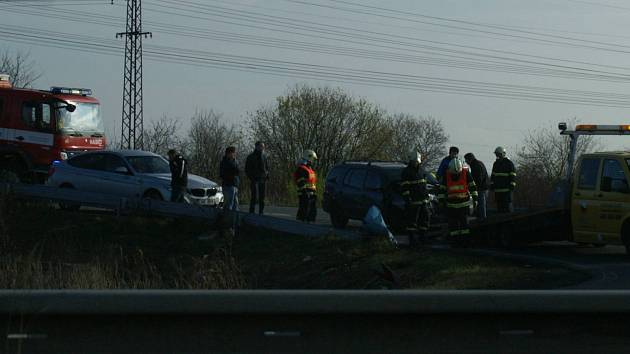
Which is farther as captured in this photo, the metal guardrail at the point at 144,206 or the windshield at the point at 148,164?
the windshield at the point at 148,164

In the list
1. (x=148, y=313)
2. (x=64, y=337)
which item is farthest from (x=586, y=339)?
(x=64, y=337)

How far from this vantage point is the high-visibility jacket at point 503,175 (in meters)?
19.4

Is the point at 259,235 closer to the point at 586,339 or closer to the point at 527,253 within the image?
the point at 527,253

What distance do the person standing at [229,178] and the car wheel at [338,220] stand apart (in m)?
2.34

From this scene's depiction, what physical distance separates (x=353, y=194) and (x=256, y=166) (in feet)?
8.32

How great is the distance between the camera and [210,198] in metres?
22.7

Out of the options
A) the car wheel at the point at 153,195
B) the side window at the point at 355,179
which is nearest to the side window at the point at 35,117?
the car wheel at the point at 153,195

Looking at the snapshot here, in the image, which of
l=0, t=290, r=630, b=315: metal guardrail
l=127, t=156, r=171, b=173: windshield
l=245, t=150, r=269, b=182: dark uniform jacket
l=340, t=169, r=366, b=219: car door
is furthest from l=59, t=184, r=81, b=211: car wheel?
l=0, t=290, r=630, b=315: metal guardrail

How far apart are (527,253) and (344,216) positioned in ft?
18.3

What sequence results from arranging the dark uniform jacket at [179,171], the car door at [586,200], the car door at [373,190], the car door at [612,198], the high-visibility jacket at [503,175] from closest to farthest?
the car door at [612,198] < the car door at [586,200] < the high-visibility jacket at [503,175] < the car door at [373,190] < the dark uniform jacket at [179,171]

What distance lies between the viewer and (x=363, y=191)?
67.9 feet

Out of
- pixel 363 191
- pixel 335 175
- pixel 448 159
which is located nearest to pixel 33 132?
pixel 335 175

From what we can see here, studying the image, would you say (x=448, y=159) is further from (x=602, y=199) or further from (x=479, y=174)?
(x=602, y=199)

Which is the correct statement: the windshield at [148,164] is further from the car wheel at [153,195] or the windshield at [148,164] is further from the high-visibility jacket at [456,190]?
the high-visibility jacket at [456,190]
